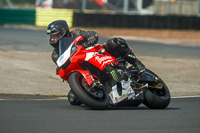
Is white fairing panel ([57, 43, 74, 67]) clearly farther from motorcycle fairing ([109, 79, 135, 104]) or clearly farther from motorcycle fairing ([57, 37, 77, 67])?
motorcycle fairing ([109, 79, 135, 104])

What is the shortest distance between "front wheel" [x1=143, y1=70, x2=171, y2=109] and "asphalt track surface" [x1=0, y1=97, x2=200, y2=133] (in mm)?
128

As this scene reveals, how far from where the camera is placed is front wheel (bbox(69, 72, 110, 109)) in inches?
283

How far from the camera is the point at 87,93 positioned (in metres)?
7.31

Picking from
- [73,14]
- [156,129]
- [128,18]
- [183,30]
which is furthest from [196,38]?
[156,129]

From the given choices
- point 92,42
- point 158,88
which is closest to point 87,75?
point 92,42

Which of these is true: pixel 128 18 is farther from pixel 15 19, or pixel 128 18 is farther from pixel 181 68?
pixel 181 68

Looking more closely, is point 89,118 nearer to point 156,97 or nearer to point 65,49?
point 65,49

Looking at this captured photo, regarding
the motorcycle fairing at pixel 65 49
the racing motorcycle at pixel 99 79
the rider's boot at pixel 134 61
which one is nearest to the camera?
the racing motorcycle at pixel 99 79

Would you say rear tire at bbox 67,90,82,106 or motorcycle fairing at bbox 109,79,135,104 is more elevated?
motorcycle fairing at bbox 109,79,135,104

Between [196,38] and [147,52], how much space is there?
9.66m

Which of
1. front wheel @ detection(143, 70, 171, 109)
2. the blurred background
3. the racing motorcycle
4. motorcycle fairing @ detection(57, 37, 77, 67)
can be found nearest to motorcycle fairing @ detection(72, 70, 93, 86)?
the racing motorcycle

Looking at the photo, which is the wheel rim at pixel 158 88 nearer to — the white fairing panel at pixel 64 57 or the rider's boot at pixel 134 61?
the rider's boot at pixel 134 61

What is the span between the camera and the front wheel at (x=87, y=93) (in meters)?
7.18

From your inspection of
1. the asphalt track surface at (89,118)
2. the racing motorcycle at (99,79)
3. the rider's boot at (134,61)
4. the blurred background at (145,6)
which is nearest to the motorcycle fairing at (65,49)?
the racing motorcycle at (99,79)
